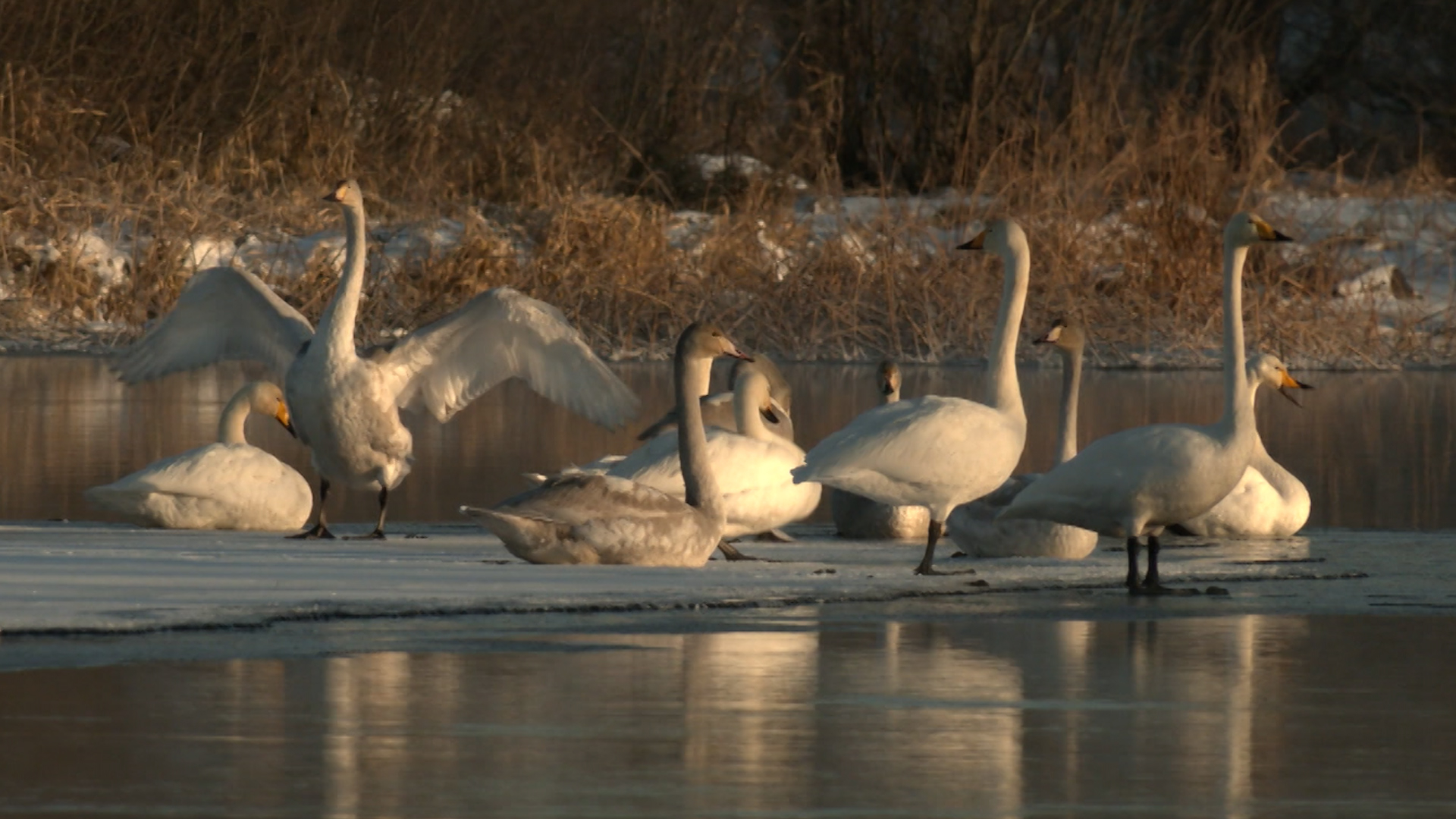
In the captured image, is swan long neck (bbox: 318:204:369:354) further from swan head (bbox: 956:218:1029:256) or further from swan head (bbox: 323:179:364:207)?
swan head (bbox: 956:218:1029:256)

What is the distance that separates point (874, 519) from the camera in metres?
9.57

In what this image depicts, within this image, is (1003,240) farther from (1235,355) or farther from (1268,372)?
(1268,372)

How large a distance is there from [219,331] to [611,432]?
1.80m

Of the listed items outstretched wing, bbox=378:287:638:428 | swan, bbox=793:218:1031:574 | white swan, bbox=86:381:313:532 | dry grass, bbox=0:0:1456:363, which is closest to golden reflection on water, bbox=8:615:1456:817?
swan, bbox=793:218:1031:574

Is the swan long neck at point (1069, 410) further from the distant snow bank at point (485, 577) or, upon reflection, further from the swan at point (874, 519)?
the swan at point (874, 519)

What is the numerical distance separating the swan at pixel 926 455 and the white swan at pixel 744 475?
0.56 meters

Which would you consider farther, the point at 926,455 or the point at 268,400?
the point at 268,400

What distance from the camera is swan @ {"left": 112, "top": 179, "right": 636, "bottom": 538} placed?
383 inches

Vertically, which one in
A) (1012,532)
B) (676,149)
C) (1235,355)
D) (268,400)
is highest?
(676,149)

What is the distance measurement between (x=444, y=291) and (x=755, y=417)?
1014 centimetres

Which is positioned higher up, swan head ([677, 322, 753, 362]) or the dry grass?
the dry grass

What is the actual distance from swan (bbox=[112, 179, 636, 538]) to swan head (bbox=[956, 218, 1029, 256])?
5.22 ft

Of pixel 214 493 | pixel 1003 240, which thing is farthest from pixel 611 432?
pixel 1003 240

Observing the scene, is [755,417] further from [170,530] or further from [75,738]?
[75,738]
